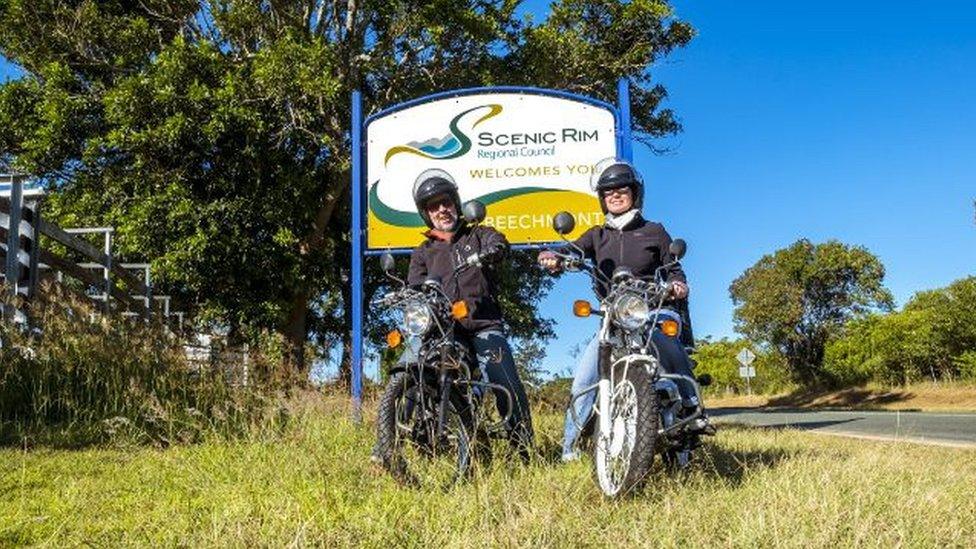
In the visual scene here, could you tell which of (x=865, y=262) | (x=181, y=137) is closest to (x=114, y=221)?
(x=181, y=137)

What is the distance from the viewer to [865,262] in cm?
4678

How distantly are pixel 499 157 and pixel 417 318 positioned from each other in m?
4.97

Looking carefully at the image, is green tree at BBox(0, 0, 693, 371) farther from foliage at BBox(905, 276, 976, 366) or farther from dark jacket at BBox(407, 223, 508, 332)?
foliage at BBox(905, 276, 976, 366)

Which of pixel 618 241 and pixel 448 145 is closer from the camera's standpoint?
pixel 618 241

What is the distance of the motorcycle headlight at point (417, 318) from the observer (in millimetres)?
4473

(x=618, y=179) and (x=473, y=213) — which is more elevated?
(x=618, y=179)

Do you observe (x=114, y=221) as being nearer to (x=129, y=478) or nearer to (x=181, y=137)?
(x=181, y=137)

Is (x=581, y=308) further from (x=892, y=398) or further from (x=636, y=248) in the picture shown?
(x=892, y=398)

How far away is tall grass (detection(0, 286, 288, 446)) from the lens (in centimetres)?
588

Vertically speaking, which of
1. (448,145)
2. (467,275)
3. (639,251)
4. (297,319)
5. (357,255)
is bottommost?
(467,275)

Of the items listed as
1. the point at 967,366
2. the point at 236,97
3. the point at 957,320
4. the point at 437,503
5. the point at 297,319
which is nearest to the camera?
the point at 437,503

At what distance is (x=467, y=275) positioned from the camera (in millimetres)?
5129

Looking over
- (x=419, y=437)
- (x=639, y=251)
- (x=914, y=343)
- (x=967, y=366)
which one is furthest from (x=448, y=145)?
(x=914, y=343)

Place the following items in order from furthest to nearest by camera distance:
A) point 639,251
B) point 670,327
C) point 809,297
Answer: point 809,297
point 639,251
point 670,327
